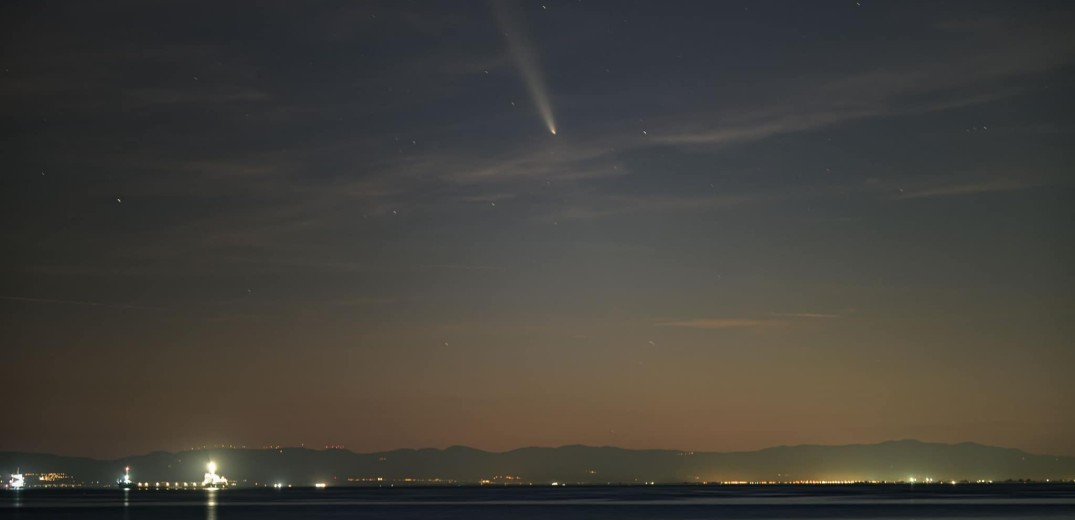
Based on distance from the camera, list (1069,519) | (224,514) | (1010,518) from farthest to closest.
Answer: (224,514), (1010,518), (1069,519)

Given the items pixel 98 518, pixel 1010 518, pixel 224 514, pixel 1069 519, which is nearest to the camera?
pixel 1069 519

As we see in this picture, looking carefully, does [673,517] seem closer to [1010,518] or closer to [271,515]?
[1010,518]

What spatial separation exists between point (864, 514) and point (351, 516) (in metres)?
43.6

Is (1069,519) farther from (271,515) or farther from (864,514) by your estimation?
(271,515)

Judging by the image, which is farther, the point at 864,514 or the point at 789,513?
the point at 789,513

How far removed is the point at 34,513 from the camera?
110 m

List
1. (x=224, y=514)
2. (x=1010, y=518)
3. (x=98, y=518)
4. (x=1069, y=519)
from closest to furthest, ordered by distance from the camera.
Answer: (x=1069, y=519) < (x=1010, y=518) < (x=98, y=518) < (x=224, y=514)

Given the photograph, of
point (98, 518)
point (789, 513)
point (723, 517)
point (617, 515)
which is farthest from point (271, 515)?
point (789, 513)

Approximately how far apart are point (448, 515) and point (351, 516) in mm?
8359

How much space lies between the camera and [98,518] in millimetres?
100312

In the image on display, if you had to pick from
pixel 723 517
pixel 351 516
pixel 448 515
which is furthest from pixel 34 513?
pixel 723 517

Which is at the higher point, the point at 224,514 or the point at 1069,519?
the point at 224,514

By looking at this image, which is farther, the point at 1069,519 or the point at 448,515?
the point at 448,515

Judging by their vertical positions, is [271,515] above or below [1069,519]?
above
